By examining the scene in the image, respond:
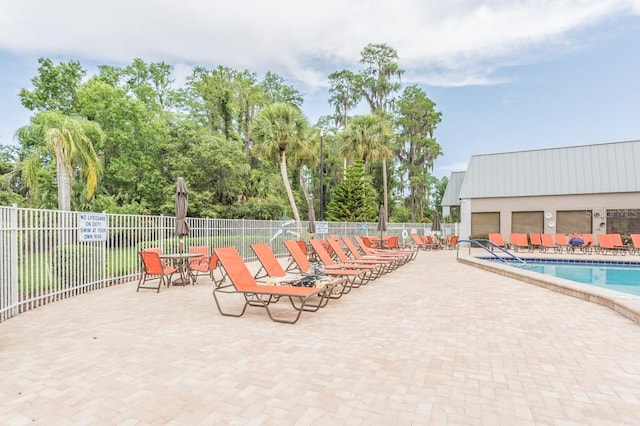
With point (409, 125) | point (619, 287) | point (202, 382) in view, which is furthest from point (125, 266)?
point (409, 125)

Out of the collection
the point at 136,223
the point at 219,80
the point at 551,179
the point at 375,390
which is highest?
the point at 219,80

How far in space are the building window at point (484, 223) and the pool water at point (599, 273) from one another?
31.4 ft

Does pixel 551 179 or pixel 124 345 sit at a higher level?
pixel 551 179

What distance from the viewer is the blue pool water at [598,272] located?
10.6 m

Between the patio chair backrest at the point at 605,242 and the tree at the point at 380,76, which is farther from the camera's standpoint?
the tree at the point at 380,76

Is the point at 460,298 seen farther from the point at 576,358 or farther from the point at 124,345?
the point at 124,345

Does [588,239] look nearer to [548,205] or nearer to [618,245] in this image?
[618,245]

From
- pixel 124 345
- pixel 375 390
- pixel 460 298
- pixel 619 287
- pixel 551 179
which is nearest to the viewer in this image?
pixel 375 390

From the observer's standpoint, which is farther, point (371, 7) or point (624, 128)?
point (624, 128)

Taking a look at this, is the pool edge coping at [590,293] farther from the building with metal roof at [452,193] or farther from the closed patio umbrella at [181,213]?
the building with metal roof at [452,193]

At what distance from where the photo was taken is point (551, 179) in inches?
930

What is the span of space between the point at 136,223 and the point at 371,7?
1152cm

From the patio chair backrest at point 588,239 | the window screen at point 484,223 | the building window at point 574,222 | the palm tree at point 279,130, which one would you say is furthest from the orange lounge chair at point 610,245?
the palm tree at point 279,130

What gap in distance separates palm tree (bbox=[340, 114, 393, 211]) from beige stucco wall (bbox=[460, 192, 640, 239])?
8084mm
